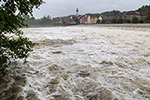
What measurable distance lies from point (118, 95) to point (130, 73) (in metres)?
1.00

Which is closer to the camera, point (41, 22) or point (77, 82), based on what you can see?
point (77, 82)

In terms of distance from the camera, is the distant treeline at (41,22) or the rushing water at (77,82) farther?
the distant treeline at (41,22)

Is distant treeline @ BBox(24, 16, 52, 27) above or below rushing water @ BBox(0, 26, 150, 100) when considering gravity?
above

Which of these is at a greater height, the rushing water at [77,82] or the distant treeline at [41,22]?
the distant treeline at [41,22]

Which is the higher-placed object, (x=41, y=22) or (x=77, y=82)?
(x=41, y=22)

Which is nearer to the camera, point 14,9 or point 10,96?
point 10,96

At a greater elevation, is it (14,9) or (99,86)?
(14,9)

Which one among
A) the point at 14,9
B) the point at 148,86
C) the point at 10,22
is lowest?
the point at 148,86

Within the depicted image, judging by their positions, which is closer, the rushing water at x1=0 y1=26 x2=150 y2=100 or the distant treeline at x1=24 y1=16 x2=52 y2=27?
the rushing water at x1=0 y1=26 x2=150 y2=100

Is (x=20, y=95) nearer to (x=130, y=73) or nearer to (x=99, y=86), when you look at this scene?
(x=99, y=86)

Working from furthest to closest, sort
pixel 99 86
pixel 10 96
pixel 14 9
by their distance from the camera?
1. pixel 99 86
2. pixel 14 9
3. pixel 10 96

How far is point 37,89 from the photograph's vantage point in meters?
2.07

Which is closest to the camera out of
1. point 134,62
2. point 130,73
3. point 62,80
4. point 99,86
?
point 99,86

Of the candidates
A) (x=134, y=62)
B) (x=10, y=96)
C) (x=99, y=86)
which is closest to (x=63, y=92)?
(x=99, y=86)
